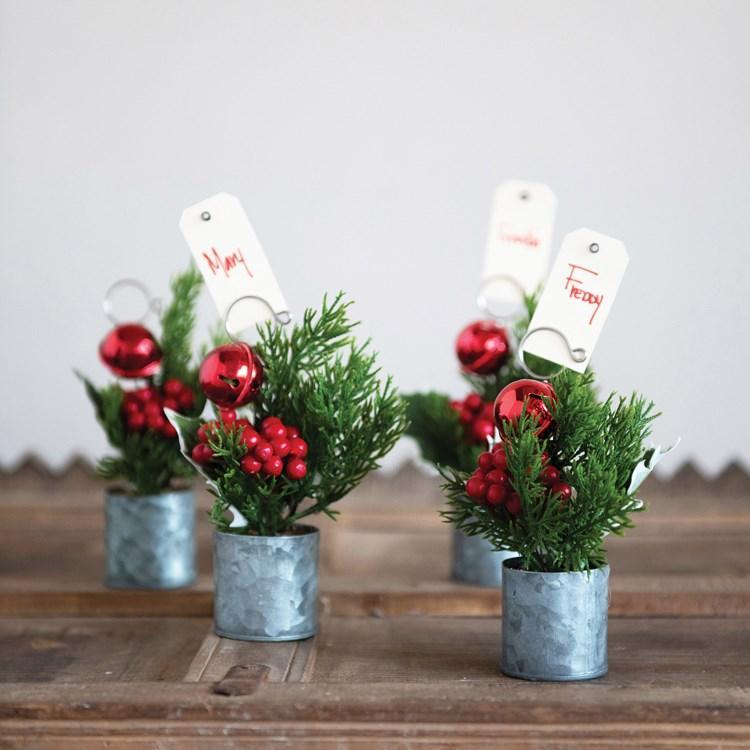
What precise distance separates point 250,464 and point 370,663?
0.17m

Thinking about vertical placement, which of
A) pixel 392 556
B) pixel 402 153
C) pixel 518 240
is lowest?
pixel 392 556

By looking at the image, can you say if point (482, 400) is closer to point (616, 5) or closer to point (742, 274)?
point (742, 274)

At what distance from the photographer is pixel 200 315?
1788 mm

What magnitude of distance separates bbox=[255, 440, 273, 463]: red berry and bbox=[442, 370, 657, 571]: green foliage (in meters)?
0.15

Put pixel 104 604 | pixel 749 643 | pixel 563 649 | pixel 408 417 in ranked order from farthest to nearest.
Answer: pixel 408 417 → pixel 104 604 → pixel 749 643 → pixel 563 649

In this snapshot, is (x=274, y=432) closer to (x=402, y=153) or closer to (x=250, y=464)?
(x=250, y=464)

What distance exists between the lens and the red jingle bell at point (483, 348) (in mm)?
1104

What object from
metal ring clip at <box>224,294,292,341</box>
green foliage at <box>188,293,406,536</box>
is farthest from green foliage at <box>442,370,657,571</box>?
metal ring clip at <box>224,294,292,341</box>

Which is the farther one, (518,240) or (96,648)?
(518,240)

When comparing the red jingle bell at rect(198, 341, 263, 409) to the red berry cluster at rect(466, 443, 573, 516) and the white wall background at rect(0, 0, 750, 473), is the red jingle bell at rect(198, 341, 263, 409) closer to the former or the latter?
the red berry cluster at rect(466, 443, 573, 516)

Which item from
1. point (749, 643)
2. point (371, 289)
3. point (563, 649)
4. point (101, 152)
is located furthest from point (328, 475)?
point (101, 152)

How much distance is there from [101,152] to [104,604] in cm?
97

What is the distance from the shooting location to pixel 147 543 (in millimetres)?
1040

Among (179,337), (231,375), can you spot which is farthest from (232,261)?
(179,337)
